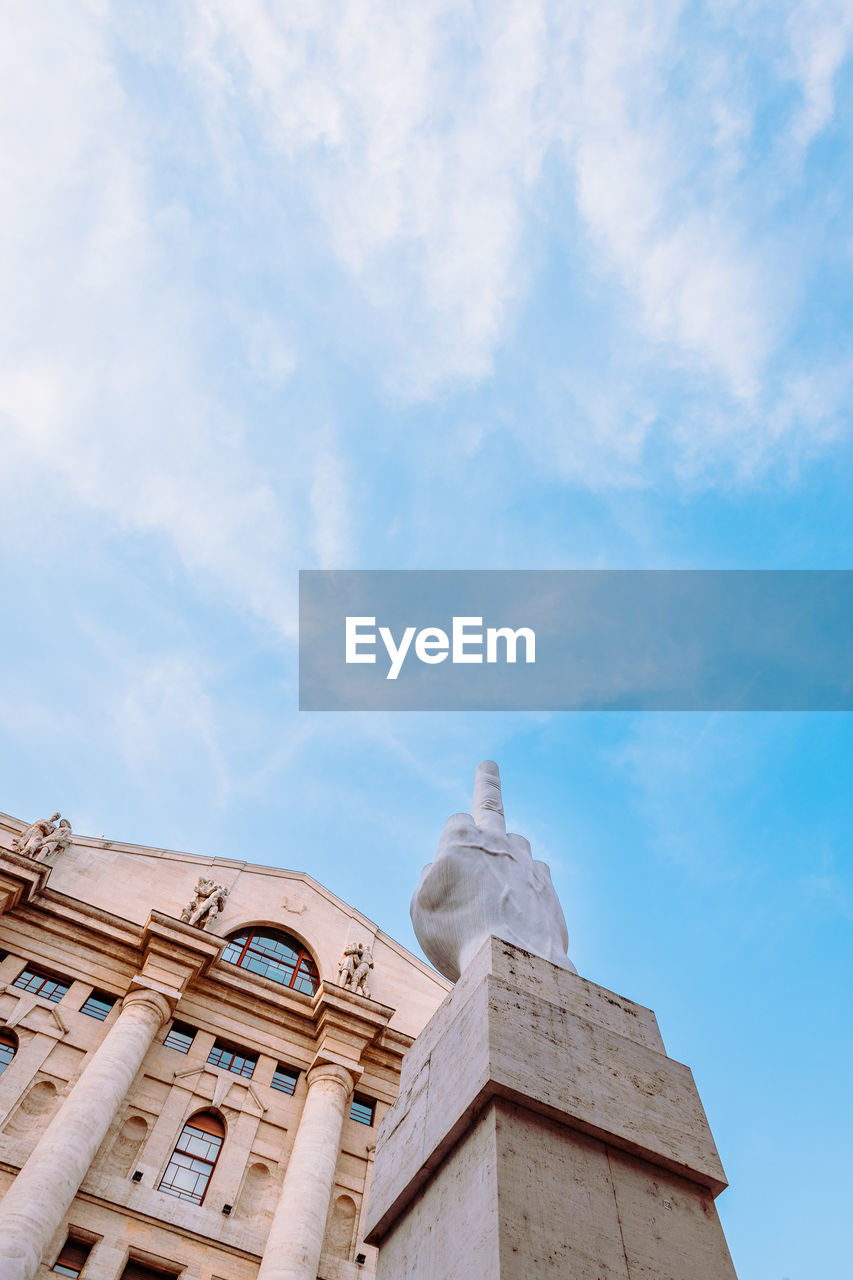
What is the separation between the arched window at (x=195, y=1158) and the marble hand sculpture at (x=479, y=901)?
61.5 feet

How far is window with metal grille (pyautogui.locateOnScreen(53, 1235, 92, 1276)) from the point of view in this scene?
63.5ft

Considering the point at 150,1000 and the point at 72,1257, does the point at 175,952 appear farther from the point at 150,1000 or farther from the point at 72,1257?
the point at 72,1257

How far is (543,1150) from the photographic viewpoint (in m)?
4.88

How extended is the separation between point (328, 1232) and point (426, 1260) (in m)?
21.6

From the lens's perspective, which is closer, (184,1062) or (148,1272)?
(148,1272)

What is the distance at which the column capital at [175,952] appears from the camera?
26.1 metres

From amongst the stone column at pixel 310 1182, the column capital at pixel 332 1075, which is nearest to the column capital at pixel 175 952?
the column capital at pixel 332 1075

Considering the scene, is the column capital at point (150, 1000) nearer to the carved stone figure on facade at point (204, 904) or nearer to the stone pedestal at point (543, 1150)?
the carved stone figure on facade at point (204, 904)

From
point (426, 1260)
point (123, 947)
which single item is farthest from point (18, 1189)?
point (426, 1260)

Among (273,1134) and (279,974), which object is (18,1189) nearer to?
(273,1134)

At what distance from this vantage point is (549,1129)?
5.03m

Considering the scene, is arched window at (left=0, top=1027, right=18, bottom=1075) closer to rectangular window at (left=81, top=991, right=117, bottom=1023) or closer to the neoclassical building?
the neoclassical building

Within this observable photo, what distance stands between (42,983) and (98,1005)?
1.69 m

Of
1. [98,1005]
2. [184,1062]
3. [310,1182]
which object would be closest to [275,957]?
[184,1062]
